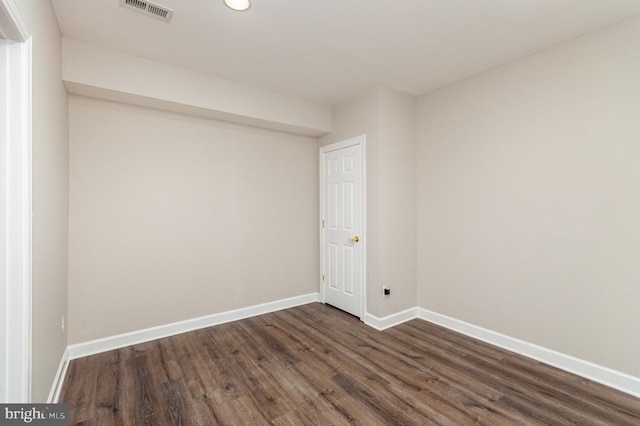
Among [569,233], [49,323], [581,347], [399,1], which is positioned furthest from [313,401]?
[399,1]

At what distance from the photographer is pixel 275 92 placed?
135 inches

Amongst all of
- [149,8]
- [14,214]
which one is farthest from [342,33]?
[14,214]

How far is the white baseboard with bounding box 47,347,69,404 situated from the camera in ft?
6.43

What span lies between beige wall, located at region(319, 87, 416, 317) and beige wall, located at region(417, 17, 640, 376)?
30 cm

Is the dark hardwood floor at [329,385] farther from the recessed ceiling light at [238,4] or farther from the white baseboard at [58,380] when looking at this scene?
the recessed ceiling light at [238,4]

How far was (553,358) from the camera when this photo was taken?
2479 millimetres

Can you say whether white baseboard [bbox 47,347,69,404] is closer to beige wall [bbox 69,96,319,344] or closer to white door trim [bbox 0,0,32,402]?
beige wall [bbox 69,96,319,344]

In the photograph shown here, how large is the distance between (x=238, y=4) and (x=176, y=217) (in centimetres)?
210

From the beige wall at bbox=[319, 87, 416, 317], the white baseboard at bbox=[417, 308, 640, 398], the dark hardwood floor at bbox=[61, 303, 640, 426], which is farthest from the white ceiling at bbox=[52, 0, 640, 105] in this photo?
the dark hardwood floor at bbox=[61, 303, 640, 426]

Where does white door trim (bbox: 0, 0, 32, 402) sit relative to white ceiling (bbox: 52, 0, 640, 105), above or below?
below

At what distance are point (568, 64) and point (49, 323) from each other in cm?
431

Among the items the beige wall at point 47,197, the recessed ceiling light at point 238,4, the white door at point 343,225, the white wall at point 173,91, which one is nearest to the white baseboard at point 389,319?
the white door at point 343,225

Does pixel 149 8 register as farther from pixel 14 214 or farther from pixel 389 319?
pixel 389 319

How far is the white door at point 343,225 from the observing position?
3.52 meters
